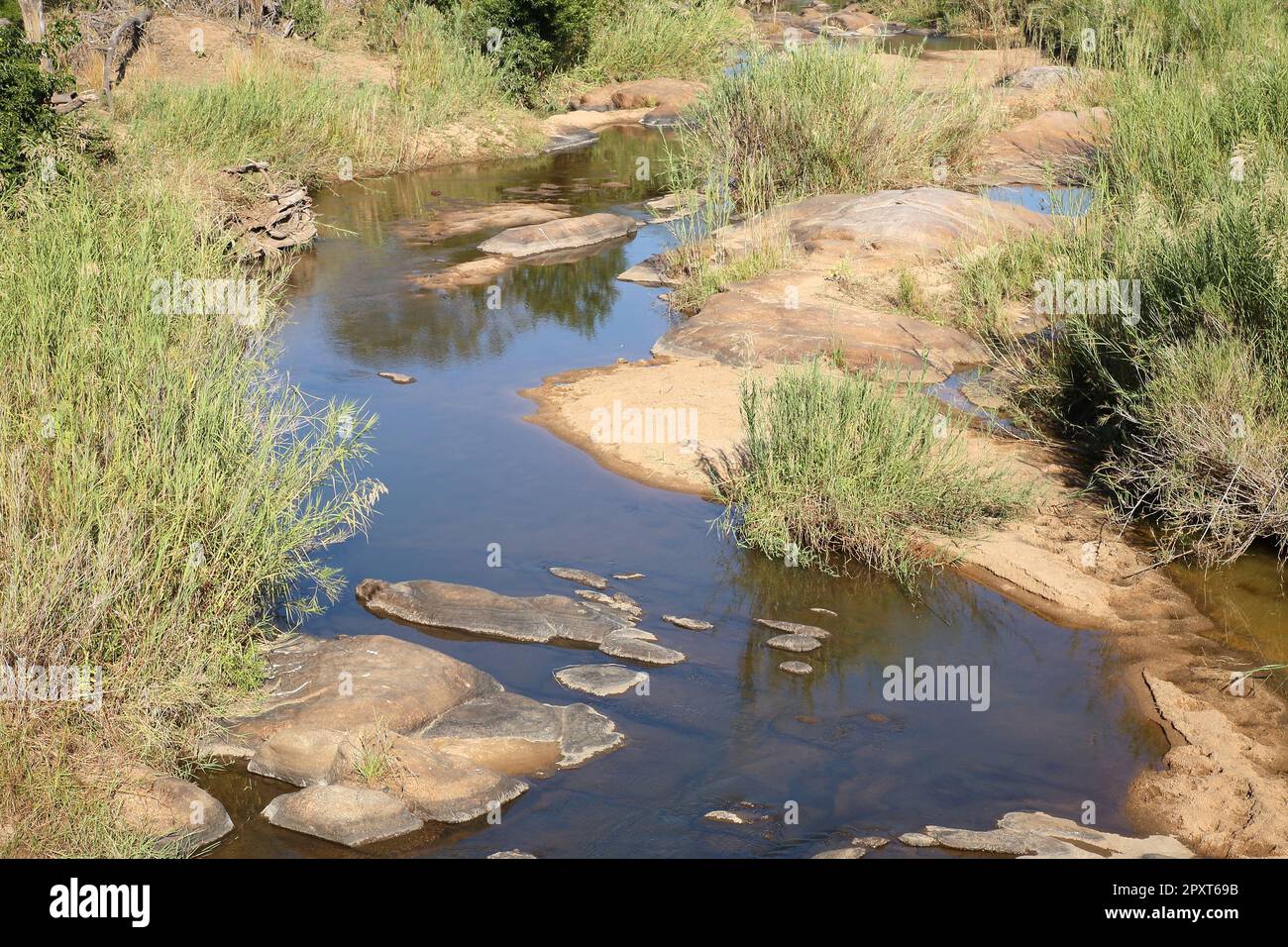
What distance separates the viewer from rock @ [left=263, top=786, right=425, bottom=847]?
13.8ft

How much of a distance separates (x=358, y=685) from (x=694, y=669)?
1457 millimetres

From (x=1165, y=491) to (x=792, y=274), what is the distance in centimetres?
467

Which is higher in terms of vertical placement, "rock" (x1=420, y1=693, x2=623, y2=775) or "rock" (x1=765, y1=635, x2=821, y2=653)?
"rock" (x1=765, y1=635, x2=821, y2=653)

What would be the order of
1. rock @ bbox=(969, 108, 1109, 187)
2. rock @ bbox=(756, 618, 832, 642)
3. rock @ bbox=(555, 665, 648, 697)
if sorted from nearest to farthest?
rock @ bbox=(555, 665, 648, 697) < rock @ bbox=(756, 618, 832, 642) < rock @ bbox=(969, 108, 1109, 187)

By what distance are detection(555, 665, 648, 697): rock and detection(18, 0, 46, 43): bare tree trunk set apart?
11394mm

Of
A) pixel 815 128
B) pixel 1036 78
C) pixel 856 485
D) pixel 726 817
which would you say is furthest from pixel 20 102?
pixel 1036 78

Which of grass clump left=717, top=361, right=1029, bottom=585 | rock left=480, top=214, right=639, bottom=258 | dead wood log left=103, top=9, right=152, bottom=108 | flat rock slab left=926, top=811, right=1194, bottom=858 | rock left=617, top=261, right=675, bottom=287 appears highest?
dead wood log left=103, top=9, right=152, bottom=108

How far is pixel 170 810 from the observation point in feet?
13.6

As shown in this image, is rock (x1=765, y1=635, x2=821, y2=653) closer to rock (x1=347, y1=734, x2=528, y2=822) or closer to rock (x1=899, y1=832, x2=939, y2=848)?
rock (x1=899, y1=832, x2=939, y2=848)

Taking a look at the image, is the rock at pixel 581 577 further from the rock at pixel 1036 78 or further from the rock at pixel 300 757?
the rock at pixel 1036 78

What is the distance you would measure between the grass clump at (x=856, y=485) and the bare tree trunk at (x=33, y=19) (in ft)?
35.0

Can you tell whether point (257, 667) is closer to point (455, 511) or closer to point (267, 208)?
point (455, 511)

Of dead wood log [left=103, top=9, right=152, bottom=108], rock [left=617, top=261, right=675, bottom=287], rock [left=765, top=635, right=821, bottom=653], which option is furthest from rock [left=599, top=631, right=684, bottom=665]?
dead wood log [left=103, top=9, right=152, bottom=108]

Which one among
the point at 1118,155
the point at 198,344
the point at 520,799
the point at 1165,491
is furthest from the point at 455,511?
the point at 1118,155
